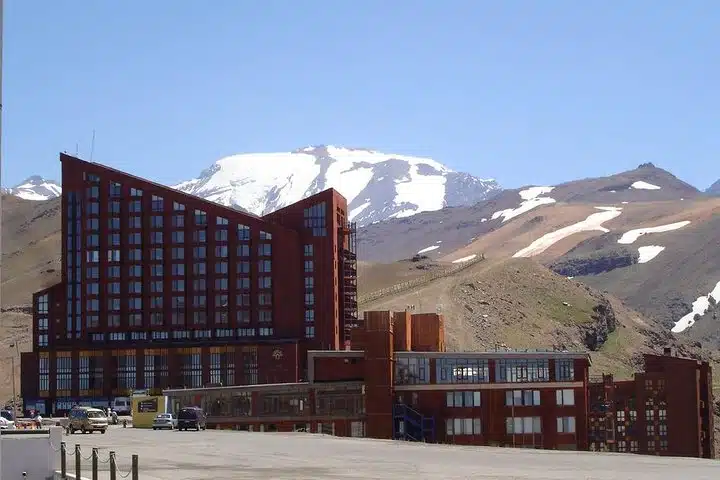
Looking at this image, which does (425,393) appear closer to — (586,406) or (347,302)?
(586,406)

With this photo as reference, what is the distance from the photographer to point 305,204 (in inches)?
7549

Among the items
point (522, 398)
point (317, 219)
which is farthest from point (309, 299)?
point (522, 398)

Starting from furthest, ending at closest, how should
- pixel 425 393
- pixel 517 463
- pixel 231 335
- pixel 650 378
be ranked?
pixel 231 335
pixel 650 378
pixel 425 393
pixel 517 463

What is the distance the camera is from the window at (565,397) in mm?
129750

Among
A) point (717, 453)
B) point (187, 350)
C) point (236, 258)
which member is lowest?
point (717, 453)

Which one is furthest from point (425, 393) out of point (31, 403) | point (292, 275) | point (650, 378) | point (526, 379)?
point (31, 403)

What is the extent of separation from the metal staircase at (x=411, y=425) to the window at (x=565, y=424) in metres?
12.6

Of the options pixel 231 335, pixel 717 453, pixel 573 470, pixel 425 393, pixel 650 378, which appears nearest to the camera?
pixel 573 470

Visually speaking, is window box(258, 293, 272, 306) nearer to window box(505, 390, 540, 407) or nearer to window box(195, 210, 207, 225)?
window box(195, 210, 207, 225)

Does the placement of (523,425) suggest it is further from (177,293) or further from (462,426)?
(177,293)

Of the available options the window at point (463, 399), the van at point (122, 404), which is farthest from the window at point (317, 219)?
the window at point (463, 399)

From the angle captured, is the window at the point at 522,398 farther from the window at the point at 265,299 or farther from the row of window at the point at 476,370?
the window at the point at 265,299

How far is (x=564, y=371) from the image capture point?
131 metres

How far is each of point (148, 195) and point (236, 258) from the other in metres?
16.3
